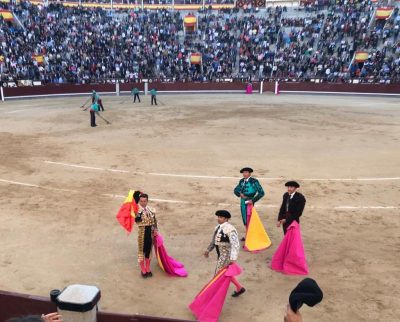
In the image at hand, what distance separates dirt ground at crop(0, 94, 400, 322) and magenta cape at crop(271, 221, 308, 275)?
0.16 m

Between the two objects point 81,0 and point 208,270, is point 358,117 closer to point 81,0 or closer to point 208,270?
point 208,270

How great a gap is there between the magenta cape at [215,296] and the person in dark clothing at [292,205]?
1446 mm

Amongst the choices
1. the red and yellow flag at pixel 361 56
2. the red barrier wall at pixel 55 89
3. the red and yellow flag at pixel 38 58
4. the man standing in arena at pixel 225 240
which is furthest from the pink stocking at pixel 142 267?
the red and yellow flag at pixel 361 56

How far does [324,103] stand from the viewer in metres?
24.7

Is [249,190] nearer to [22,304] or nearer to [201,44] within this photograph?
[22,304]

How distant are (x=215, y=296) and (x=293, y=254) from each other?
1.53 m

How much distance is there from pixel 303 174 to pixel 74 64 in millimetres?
26371

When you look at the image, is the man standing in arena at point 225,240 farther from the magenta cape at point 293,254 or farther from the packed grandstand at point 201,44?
the packed grandstand at point 201,44

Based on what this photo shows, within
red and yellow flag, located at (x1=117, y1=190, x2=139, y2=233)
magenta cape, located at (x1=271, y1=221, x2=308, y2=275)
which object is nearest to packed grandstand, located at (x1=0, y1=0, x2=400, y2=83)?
red and yellow flag, located at (x1=117, y1=190, x2=139, y2=233)

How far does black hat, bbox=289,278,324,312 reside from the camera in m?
2.60

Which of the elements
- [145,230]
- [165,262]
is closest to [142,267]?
[165,262]

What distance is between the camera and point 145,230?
541 centimetres

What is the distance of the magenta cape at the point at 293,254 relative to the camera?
554 cm

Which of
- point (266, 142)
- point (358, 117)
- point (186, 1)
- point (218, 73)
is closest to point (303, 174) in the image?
point (266, 142)
